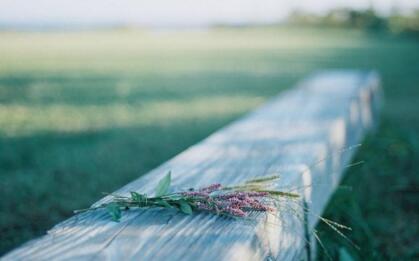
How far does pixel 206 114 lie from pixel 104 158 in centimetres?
261

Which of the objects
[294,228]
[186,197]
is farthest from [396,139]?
[186,197]

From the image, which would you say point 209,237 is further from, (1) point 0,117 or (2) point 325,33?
(2) point 325,33

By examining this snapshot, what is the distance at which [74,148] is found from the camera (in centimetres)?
518

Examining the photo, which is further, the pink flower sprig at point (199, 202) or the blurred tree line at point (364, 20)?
the blurred tree line at point (364, 20)

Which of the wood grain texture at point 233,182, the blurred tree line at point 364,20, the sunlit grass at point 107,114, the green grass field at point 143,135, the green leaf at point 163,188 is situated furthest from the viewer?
the blurred tree line at point 364,20

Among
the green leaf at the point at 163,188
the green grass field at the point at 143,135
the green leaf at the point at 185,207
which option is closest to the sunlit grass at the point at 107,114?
the green grass field at the point at 143,135

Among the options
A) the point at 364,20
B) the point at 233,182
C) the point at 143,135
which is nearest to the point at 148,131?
the point at 143,135

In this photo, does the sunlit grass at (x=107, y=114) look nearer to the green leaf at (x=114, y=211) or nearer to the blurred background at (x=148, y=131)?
the blurred background at (x=148, y=131)

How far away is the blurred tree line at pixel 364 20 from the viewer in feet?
75.4

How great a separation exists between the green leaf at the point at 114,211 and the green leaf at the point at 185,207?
7.8 inches

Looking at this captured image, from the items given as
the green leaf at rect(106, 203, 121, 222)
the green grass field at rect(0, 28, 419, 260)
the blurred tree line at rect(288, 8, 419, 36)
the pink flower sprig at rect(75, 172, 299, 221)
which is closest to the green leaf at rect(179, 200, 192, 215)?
the pink flower sprig at rect(75, 172, 299, 221)

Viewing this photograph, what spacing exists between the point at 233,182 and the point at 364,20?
96.0ft

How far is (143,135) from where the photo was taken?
5871 millimetres

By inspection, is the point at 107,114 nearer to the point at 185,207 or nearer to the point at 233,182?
the point at 233,182
